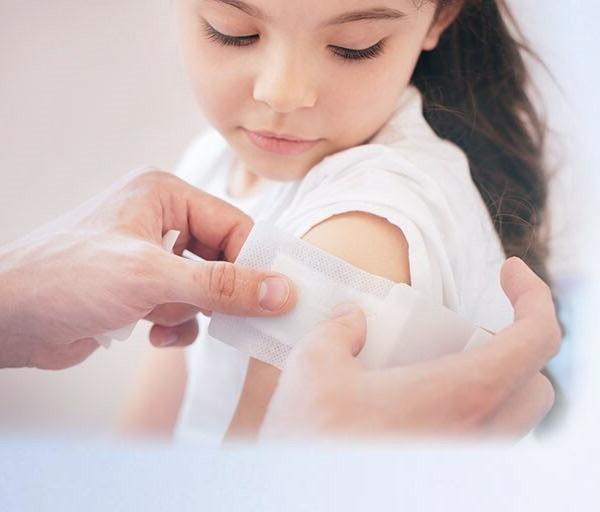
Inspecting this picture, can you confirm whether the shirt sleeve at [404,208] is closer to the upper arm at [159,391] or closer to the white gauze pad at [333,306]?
the white gauze pad at [333,306]

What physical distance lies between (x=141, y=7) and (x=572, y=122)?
17.5 inches

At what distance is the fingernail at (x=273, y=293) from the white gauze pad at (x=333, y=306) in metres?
0.01

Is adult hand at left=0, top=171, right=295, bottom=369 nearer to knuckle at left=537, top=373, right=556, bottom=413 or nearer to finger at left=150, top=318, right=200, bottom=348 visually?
finger at left=150, top=318, right=200, bottom=348

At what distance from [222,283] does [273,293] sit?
0.13 ft

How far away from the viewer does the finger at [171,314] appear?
31.8 inches

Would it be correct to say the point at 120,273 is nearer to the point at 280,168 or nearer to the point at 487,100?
the point at 280,168

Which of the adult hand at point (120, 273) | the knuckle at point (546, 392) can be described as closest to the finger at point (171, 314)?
the adult hand at point (120, 273)

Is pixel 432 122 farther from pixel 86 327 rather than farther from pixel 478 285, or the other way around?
pixel 86 327

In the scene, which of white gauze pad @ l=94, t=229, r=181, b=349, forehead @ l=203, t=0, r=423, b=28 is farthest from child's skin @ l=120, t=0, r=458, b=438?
white gauze pad @ l=94, t=229, r=181, b=349

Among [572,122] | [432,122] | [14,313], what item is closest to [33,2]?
[14,313]

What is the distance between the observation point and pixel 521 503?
571 mm

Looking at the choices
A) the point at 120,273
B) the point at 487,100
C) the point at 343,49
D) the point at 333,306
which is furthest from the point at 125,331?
the point at 487,100

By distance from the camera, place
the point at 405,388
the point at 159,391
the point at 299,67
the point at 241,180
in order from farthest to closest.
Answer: the point at 159,391
the point at 241,180
the point at 299,67
the point at 405,388

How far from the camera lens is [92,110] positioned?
82 cm
